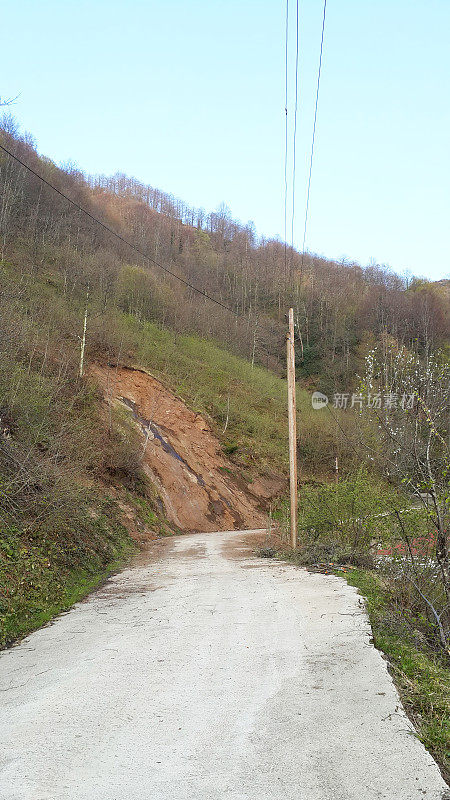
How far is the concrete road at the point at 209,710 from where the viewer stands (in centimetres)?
318

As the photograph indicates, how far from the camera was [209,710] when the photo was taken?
422cm

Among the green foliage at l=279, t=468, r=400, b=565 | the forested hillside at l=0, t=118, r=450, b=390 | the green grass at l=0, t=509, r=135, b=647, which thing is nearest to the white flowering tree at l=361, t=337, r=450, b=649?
the green foliage at l=279, t=468, r=400, b=565

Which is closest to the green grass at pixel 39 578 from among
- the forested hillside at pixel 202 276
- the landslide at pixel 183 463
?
the landslide at pixel 183 463

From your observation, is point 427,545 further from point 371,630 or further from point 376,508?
Result: point 376,508

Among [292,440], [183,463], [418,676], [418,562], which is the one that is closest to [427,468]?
[418,562]

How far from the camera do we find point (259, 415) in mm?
38906

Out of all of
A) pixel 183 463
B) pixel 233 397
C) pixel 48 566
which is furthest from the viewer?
pixel 233 397

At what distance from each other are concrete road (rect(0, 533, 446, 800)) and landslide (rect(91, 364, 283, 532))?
1672cm

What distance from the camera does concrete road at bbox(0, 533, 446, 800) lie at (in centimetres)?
318

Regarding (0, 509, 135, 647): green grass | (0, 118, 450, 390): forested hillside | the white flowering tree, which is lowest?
(0, 509, 135, 647): green grass

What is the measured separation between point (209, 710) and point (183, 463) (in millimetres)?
22743

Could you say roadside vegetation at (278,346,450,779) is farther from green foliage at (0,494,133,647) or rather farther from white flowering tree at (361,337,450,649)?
green foliage at (0,494,133,647)

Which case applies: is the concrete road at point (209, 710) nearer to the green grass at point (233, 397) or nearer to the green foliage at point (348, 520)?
the green foliage at point (348, 520)

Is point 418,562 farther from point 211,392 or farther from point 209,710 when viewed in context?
point 211,392
